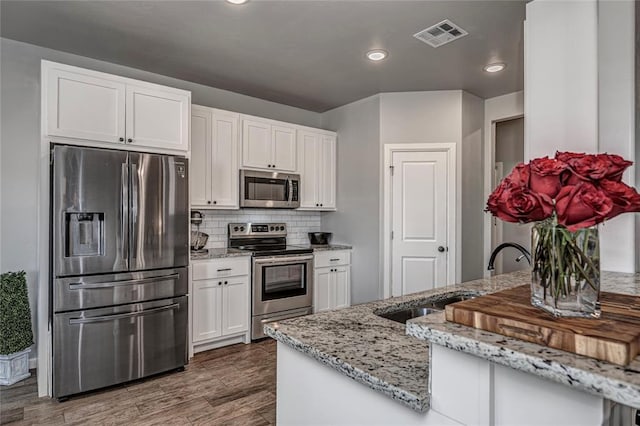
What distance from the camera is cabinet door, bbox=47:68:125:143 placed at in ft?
8.55

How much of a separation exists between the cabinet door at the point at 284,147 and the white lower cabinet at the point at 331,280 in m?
1.12

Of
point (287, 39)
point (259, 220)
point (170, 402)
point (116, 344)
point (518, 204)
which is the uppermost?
point (287, 39)

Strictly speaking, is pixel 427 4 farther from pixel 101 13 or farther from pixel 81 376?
pixel 81 376

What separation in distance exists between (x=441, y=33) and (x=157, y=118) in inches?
93.8

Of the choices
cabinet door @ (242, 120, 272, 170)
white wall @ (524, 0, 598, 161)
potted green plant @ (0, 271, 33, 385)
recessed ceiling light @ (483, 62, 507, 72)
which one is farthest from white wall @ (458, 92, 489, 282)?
potted green plant @ (0, 271, 33, 385)

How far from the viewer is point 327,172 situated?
4.86m

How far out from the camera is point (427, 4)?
2.49m

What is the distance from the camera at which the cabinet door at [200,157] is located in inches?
144

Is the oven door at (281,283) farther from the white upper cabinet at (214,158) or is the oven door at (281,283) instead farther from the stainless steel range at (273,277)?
the white upper cabinet at (214,158)

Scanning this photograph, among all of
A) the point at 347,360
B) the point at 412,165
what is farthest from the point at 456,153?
the point at 347,360

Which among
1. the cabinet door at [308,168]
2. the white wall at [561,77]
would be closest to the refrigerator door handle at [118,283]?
the cabinet door at [308,168]

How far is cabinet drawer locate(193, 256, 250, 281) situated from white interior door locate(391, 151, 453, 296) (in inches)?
68.1

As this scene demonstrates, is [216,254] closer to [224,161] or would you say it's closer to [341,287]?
[224,161]

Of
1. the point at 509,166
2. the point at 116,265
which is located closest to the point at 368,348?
the point at 116,265
